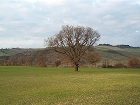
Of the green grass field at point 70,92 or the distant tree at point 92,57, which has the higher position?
the distant tree at point 92,57

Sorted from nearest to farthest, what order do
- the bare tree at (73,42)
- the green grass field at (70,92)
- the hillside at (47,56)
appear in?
the green grass field at (70,92), the bare tree at (73,42), the hillside at (47,56)

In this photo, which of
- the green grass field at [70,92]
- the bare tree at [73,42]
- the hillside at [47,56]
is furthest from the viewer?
the hillside at [47,56]

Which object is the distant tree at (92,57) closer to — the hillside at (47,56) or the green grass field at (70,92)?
the hillside at (47,56)

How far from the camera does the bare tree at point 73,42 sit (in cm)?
8644

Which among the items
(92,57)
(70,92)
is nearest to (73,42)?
(92,57)

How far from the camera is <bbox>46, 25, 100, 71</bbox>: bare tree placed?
8644cm

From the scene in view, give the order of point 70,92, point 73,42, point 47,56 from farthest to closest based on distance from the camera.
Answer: point 47,56 < point 73,42 < point 70,92

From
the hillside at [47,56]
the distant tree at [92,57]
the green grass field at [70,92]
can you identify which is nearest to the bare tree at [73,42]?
the distant tree at [92,57]

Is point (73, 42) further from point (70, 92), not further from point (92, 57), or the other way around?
point (70, 92)

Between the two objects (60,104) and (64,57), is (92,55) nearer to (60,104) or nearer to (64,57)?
(64,57)

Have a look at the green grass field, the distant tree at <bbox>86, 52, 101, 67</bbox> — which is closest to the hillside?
the distant tree at <bbox>86, 52, 101, 67</bbox>

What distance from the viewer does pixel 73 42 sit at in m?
87.2

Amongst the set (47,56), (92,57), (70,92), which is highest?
(47,56)

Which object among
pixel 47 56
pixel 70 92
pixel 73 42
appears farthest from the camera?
pixel 47 56
